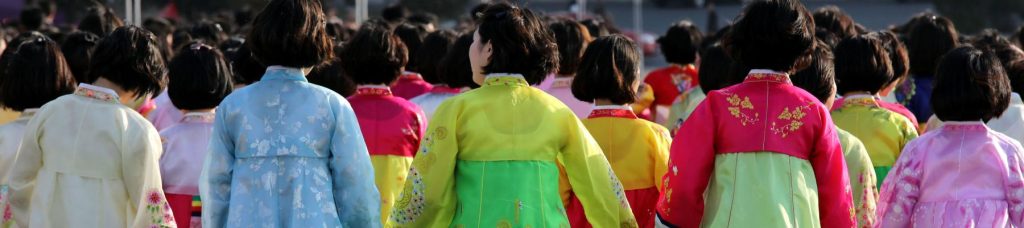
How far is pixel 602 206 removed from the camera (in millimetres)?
4414

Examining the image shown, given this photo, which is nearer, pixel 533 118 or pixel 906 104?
pixel 533 118

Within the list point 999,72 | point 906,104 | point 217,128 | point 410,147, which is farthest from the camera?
point 906,104

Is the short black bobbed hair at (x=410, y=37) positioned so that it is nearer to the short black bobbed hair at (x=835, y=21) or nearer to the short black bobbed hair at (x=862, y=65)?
the short black bobbed hair at (x=835, y=21)

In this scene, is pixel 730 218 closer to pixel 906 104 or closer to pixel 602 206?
pixel 602 206

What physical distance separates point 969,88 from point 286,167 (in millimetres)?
2129

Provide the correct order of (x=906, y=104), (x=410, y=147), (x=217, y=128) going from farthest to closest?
1. (x=906, y=104)
2. (x=410, y=147)
3. (x=217, y=128)

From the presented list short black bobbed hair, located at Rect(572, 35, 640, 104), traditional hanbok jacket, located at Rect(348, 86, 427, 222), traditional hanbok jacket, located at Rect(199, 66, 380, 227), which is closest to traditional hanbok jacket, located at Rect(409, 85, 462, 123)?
→ traditional hanbok jacket, located at Rect(348, 86, 427, 222)

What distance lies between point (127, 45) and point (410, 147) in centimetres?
121

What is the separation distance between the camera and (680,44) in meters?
8.81

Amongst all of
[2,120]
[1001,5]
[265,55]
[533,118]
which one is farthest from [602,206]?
[1001,5]

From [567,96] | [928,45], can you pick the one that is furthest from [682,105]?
[567,96]

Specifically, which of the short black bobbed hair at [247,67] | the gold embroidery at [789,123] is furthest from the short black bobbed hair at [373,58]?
the gold embroidery at [789,123]

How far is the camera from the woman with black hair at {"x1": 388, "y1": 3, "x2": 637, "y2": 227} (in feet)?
14.2

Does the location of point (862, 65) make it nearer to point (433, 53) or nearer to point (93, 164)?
point (433, 53)
